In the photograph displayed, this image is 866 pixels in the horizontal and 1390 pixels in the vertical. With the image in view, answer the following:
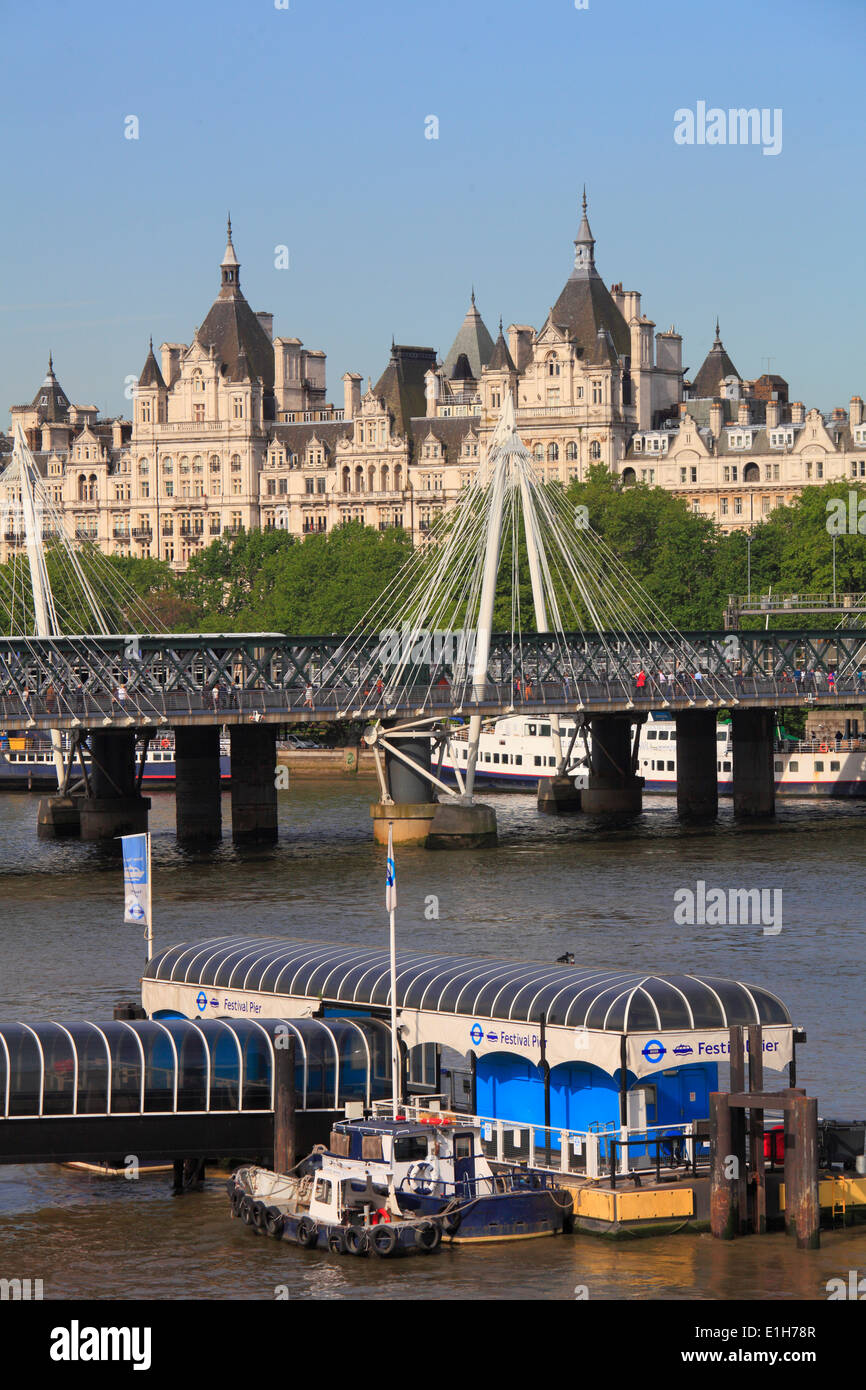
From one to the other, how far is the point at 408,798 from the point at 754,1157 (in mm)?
58236

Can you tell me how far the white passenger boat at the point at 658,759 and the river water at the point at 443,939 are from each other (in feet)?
11.1

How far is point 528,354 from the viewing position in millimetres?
199875

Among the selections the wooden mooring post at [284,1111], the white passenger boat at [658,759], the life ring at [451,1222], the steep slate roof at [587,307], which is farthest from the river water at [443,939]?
the steep slate roof at [587,307]

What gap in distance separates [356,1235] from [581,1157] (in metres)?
3.85

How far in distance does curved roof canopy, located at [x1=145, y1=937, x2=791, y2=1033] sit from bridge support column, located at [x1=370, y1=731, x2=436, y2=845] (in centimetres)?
4700

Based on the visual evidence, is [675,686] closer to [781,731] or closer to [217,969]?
[781,731]

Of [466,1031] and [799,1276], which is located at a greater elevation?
[466,1031]

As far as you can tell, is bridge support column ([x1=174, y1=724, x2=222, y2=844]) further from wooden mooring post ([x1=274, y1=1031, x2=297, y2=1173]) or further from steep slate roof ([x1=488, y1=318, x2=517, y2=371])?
steep slate roof ([x1=488, y1=318, x2=517, y2=371])

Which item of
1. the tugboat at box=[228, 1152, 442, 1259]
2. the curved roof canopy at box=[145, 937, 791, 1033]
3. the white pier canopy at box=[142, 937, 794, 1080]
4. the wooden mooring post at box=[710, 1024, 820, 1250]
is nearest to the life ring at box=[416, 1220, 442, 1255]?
the tugboat at box=[228, 1152, 442, 1259]

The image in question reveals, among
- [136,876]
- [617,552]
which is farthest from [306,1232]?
[617,552]

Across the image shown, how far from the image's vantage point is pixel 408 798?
92188mm

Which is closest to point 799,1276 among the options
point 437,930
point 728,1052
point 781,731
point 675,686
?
point 728,1052

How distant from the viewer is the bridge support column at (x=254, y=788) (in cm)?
9088

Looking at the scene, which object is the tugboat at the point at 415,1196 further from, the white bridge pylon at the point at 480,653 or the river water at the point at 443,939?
the white bridge pylon at the point at 480,653
